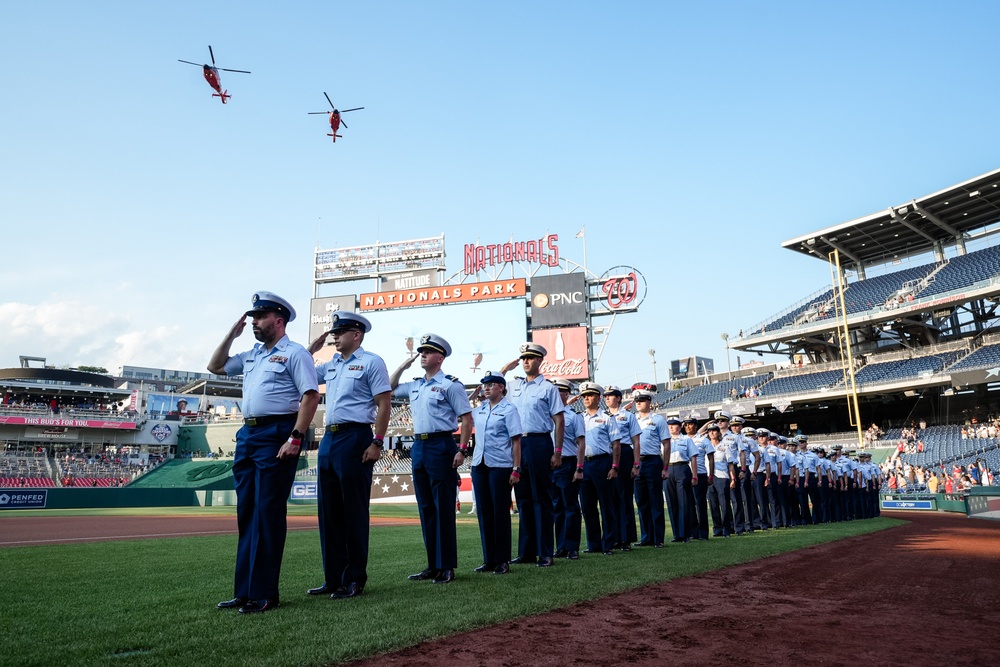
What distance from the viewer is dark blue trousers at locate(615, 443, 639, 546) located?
819 cm

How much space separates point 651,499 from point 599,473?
1189 mm

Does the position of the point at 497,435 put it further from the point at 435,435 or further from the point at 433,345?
the point at 433,345

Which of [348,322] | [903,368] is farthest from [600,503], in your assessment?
[903,368]

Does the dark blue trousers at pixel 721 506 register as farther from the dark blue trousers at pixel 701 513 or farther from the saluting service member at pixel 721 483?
the dark blue trousers at pixel 701 513

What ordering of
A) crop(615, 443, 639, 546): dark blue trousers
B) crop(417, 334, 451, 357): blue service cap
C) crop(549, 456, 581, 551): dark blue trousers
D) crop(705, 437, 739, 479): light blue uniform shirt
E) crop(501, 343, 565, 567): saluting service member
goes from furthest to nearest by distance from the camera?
crop(705, 437, 739, 479): light blue uniform shirt < crop(615, 443, 639, 546): dark blue trousers < crop(549, 456, 581, 551): dark blue trousers < crop(501, 343, 565, 567): saluting service member < crop(417, 334, 451, 357): blue service cap

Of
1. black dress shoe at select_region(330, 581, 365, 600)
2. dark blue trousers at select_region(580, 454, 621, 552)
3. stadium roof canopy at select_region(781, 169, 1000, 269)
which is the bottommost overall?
black dress shoe at select_region(330, 581, 365, 600)

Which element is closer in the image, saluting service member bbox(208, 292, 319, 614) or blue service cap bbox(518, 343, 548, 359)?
saluting service member bbox(208, 292, 319, 614)

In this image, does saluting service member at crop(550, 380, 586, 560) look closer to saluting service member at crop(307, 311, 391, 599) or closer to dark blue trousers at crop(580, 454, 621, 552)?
dark blue trousers at crop(580, 454, 621, 552)

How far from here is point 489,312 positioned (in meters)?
37.5

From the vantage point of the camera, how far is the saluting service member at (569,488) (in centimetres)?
716

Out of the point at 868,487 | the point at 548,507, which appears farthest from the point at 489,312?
the point at 548,507

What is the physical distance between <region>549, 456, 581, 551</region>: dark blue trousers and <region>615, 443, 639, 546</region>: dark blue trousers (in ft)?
2.84

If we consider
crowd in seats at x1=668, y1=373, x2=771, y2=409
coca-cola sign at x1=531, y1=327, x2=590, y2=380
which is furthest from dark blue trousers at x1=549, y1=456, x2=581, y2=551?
crowd in seats at x1=668, y1=373, x2=771, y2=409

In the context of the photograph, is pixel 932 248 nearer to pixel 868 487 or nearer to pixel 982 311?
pixel 982 311
